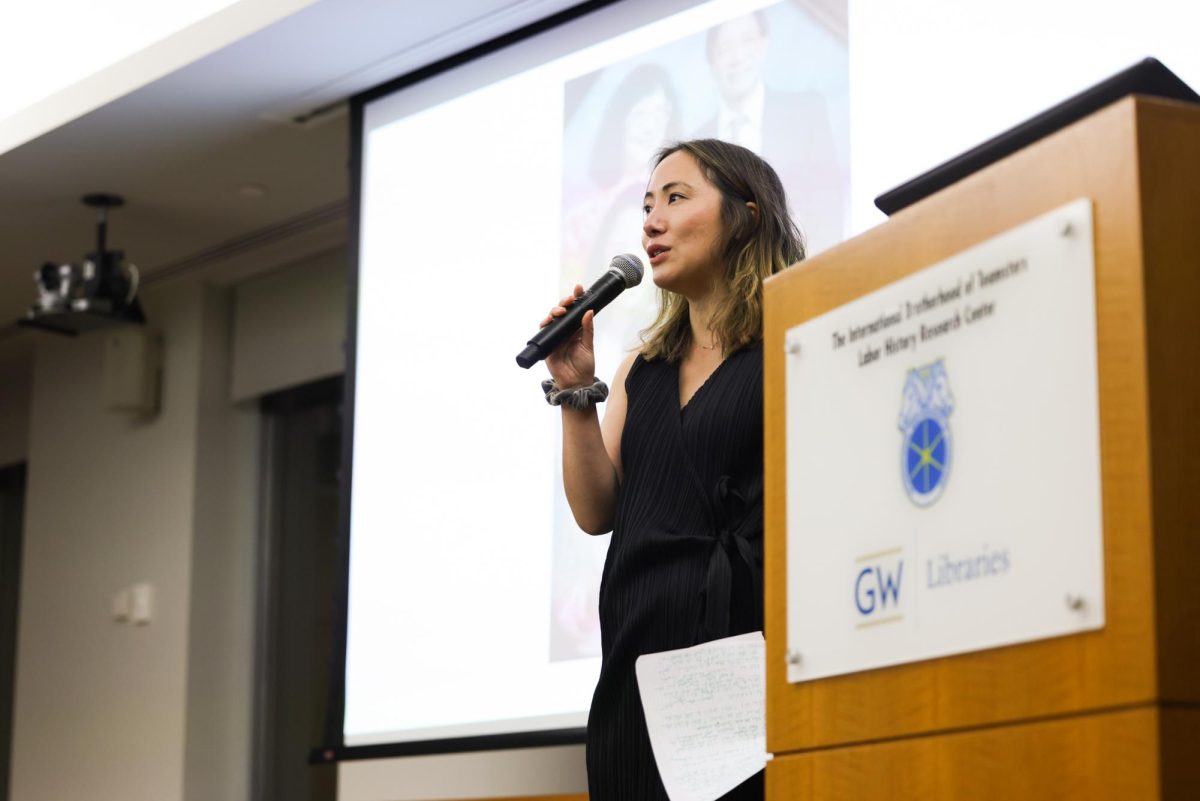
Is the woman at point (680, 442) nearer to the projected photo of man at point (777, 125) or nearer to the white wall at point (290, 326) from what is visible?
the projected photo of man at point (777, 125)

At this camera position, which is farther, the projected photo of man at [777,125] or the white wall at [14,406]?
the white wall at [14,406]

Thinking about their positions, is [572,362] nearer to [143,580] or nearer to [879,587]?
[879,587]

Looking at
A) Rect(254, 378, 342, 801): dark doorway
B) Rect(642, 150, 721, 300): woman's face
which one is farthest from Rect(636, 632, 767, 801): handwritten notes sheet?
Rect(254, 378, 342, 801): dark doorway

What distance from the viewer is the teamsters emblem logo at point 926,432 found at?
3.53 feet

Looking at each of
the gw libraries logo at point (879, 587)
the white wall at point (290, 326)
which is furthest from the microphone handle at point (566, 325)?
the white wall at point (290, 326)

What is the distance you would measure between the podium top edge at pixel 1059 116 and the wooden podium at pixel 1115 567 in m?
0.09

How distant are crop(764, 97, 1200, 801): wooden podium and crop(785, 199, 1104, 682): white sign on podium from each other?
1 cm

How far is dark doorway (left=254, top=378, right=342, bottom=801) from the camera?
5250 millimetres

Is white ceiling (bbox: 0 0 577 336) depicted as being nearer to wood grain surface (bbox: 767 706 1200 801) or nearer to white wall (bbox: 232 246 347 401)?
white wall (bbox: 232 246 347 401)

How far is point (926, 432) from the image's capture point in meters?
1.10

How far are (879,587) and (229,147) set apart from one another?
3.78 meters

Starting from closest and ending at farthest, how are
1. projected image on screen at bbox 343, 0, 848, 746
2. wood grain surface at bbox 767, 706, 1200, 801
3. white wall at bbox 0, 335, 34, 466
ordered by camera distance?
wood grain surface at bbox 767, 706, 1200, 801 → projected image on screen at bbox 343, 0, 848, 746 → white wall at bbox 0, 335, 34, 466

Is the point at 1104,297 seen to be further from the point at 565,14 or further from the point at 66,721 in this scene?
the point at 66,721

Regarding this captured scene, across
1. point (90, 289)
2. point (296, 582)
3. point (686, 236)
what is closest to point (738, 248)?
point (686, 236)
